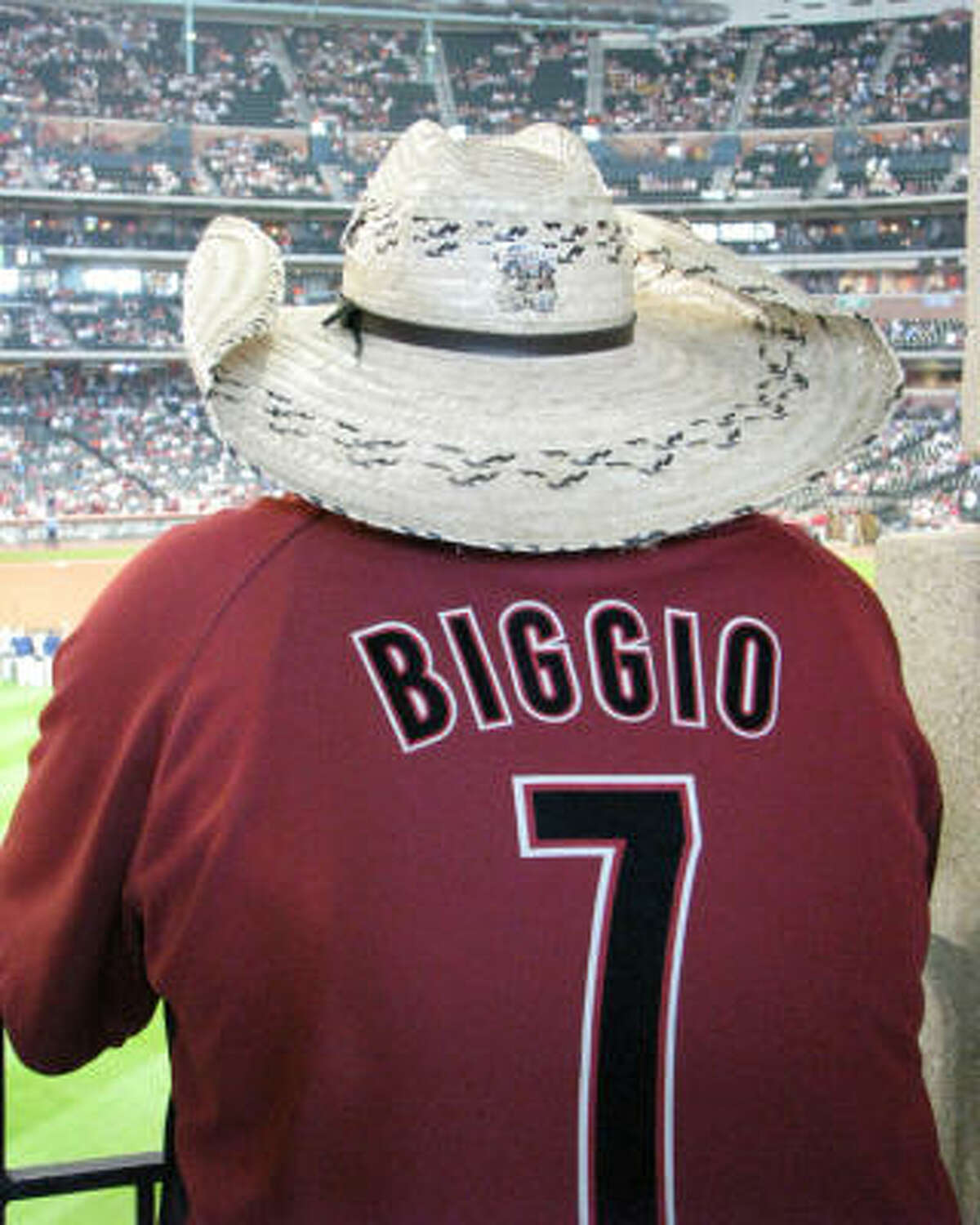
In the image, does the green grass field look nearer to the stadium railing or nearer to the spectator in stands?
the stadium railing

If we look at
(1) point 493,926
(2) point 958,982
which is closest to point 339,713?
(1) point 493,926

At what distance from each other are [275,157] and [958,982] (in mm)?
44239

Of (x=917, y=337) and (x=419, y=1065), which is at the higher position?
(x=419, y=1065)

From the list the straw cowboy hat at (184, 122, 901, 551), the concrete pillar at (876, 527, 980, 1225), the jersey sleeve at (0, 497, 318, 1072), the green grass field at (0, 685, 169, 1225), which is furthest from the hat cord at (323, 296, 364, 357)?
the green grass field at (0, 685, 169, 1225)

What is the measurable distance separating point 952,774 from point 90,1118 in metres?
3.43

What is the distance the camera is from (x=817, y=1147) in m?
1.15

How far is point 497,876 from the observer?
3.51 feet

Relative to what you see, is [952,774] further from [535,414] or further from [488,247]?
[488,247]

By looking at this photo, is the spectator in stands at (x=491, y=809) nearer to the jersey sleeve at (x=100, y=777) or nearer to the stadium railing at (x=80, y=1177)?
the jersey sleeve at (x=100, y=777)

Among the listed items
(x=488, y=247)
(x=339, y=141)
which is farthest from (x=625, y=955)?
(x=339, y=141)

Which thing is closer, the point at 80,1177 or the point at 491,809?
the point at 491,809

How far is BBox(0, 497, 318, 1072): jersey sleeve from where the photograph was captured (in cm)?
113

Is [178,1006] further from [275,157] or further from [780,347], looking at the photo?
[275,157]

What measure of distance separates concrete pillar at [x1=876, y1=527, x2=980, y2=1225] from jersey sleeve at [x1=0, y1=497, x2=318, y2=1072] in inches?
33.0
